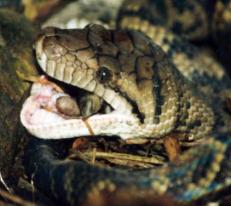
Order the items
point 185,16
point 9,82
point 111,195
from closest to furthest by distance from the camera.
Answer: point 111,195 < point 9,82 < point 185,16

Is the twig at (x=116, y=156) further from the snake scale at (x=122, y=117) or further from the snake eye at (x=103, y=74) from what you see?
the snake eye at (x=103, y=74)

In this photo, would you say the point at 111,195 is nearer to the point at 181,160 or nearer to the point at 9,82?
the point at 181,160

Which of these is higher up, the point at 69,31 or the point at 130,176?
the point at 69,31

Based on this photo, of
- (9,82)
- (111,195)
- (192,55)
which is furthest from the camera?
(192,55)

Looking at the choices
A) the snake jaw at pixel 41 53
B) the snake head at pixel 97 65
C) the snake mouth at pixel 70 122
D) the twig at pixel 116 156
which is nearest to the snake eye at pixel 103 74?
the snake head at pixel 97 65

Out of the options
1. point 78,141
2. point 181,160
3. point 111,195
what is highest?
point 181,160

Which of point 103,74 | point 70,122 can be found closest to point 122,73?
point 103,74

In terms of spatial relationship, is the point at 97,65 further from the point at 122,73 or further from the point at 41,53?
the point at 41,53

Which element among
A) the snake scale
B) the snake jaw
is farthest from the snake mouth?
the snake jaw

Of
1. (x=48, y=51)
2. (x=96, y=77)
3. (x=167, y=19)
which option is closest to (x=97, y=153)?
(x=96, y=77)
